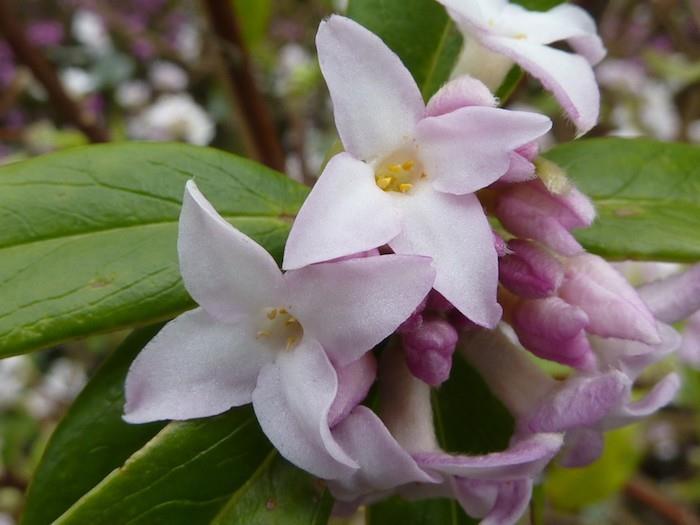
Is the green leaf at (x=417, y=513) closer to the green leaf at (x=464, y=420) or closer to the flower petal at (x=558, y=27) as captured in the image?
the green leaf at (x=464, y=420)

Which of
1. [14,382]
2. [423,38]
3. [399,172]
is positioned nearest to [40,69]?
[423,38]

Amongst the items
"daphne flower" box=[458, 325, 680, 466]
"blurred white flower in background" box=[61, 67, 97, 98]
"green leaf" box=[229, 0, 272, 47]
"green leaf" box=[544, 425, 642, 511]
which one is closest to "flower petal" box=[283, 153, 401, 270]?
"daphne flower" box=[458, 325, 680, 466]

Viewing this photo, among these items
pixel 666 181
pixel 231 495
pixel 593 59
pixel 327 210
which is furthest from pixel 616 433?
pixel 327 210

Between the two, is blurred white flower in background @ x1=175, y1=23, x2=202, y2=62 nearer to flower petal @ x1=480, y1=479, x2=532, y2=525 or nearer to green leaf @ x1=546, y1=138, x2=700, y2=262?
green leaf @ x1=546, y1=138, x2=700, y2=262

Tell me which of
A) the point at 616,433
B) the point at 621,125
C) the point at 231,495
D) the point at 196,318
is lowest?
the point at 616,433

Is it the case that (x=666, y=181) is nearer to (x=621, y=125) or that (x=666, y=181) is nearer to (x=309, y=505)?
(x=309, y=505)

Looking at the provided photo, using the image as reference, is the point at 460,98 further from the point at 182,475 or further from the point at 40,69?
the point at 40,69

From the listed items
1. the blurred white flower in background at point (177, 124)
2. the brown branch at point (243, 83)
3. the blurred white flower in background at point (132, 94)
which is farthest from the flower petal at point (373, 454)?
the blurred white flower in background at point (132, 94)
